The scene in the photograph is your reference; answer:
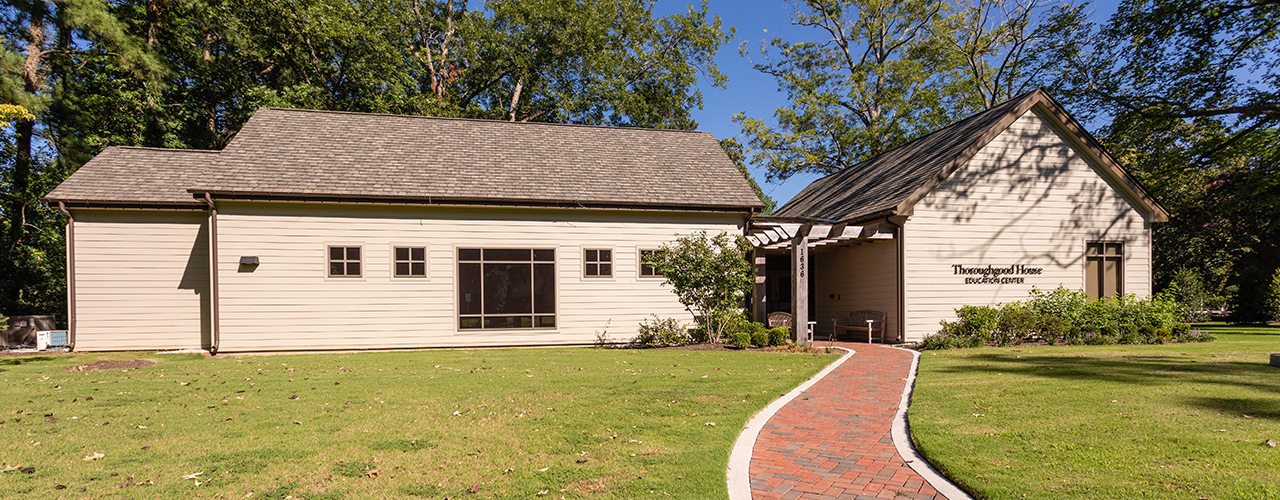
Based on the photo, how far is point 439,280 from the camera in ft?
47.2

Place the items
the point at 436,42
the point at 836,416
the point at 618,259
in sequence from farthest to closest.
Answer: the point at 436,42, the point at 618,259, the point at 836,416

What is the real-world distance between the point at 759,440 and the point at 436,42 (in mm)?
30336

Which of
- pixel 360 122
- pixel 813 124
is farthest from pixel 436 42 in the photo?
pixel 813 124

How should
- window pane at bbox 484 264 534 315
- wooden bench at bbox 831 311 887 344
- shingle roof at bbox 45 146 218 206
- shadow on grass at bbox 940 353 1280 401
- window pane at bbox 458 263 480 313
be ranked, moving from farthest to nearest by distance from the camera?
1. window pane at bbox 484 264 534 315
2. wooden bench at bbox 831 311 887 344
3. window pane at bbox 458 263 480 313
4. shingle roof at bbox 45 146 218 206
5. shadow on grass at bbox 940 353 1280 401

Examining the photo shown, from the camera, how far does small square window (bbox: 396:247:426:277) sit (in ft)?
46.6

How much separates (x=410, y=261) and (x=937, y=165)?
12957mm

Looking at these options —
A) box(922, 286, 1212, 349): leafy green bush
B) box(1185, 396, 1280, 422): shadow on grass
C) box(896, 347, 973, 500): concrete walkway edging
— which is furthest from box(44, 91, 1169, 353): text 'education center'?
box(1185, 396, 1280, 422): shadow on grass

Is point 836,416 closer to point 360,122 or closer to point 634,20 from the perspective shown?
point 360,122

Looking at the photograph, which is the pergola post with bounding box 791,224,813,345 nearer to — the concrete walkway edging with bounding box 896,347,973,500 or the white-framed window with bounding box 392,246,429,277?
the concrete walkway edging with bounding box 896,347,973,500

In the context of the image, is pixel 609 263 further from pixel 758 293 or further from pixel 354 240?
pixel 354 240

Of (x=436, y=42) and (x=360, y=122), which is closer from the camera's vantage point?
(x=360, y=122)

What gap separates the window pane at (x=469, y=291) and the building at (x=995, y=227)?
273 inches

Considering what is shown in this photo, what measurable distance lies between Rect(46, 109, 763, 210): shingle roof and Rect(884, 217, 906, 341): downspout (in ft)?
11.2

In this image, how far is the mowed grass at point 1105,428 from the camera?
399 cm
